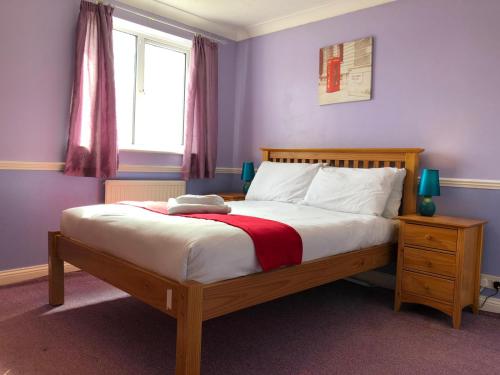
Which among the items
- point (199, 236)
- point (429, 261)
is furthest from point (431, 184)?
point (199, 236)

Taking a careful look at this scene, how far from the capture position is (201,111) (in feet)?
13.4

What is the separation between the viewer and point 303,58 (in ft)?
12.8

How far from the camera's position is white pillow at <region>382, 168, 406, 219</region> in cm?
297

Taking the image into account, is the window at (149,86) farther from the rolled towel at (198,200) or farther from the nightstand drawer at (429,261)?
the nightstand drawer at (429,261)

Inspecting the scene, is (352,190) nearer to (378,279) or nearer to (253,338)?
(378,279)

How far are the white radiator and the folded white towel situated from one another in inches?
43.3

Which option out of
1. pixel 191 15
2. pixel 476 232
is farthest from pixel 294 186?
pixel 191 15

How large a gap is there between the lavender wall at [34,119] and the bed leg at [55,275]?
61 cm

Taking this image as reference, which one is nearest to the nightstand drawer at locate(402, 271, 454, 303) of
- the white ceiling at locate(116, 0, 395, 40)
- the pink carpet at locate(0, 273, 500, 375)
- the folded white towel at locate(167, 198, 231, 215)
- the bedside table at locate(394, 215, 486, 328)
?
the bedside table at locate(394, 215, 486, 328)

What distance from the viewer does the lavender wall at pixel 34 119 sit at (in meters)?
2.92

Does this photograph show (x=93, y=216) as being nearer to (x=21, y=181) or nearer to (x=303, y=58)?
(x=21, y=181)

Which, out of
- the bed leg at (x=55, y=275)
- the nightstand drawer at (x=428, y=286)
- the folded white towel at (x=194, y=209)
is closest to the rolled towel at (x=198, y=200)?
the folded white towel at (x=194, y=209)

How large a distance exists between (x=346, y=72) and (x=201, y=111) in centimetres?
143

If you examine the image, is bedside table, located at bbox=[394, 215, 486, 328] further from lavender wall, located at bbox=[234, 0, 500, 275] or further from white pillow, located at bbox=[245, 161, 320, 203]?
white pillow, located at bbox=[245, 161, 320, 203]
